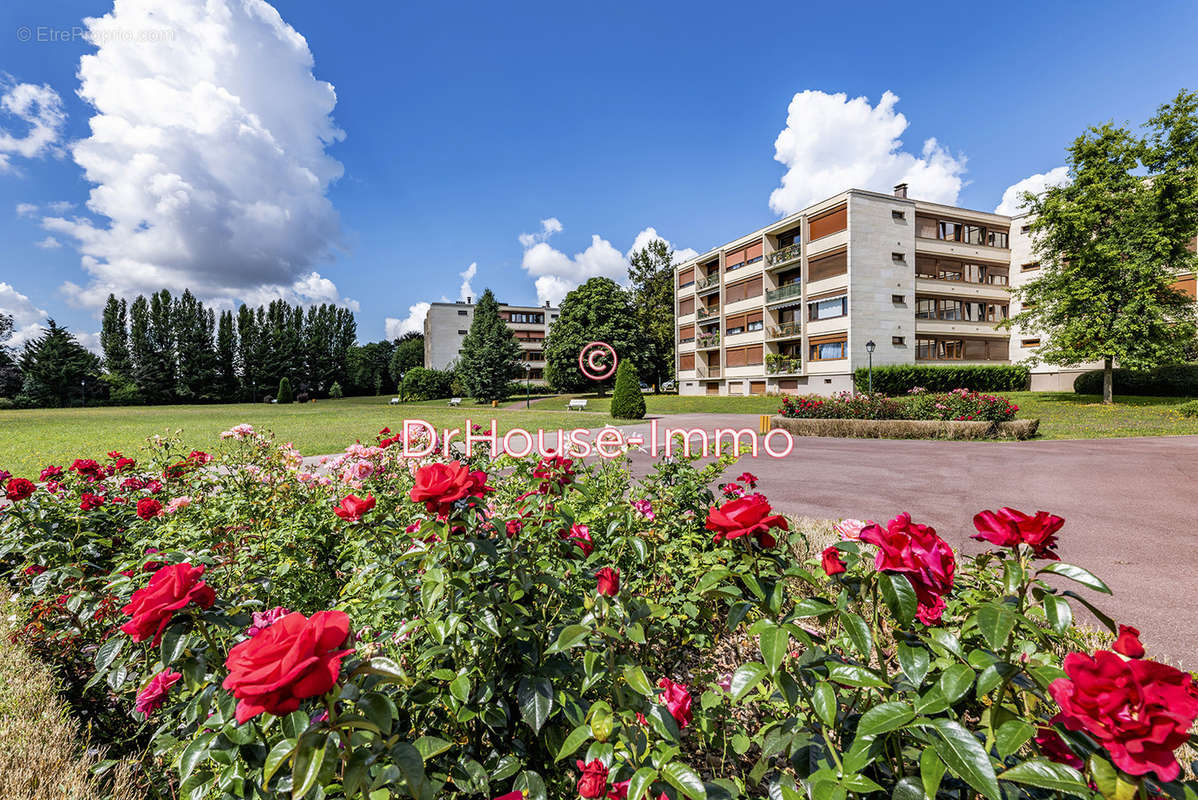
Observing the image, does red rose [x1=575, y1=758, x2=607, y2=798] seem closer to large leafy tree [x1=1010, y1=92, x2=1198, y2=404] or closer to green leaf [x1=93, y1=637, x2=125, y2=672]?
green leaf [x1=93, y1=637, x2=125, y2=672]

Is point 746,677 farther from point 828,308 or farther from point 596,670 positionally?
point 828,308

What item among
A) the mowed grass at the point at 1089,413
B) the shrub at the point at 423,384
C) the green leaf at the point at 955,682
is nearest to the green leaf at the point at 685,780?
the green leaf at the point at 955,682

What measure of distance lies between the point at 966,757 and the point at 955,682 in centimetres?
14

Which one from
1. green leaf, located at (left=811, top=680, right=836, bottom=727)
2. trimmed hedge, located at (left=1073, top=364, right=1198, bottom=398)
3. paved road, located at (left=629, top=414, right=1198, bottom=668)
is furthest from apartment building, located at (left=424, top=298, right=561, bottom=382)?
green leaf, located at (left=811, top=680, right=836, bottom=727)

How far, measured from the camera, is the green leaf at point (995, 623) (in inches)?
40.4

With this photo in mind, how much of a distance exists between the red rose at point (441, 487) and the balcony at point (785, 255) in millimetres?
34388

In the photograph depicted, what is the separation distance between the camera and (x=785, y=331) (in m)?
33.2

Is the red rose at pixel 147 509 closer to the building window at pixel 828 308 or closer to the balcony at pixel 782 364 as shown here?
the building window at pixel 828 308

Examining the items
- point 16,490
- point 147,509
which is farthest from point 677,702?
point 16,490

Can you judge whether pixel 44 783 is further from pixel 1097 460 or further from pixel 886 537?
pixel 1097 460

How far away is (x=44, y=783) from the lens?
172 cm

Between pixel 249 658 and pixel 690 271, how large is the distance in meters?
45.1

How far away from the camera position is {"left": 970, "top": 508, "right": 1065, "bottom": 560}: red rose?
1379 mm

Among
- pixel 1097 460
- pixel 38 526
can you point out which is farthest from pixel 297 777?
pixel 1097 460
